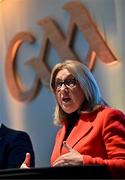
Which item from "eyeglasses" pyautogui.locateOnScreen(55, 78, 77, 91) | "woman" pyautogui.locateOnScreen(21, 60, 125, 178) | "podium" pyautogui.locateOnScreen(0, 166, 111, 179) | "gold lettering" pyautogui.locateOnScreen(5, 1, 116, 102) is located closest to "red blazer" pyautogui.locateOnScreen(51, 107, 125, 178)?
"woman" pyautogui.locateOnScreen(21, 60, 125, 178)

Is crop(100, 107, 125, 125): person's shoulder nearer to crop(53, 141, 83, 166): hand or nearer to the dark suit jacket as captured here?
crop(53, 141, 83, 166): hand

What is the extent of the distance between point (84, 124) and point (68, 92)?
178 millimetres

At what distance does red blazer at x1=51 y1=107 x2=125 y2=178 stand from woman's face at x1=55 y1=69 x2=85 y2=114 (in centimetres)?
8

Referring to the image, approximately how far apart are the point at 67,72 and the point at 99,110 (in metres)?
0.26

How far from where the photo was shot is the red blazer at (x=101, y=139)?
61.9 inches

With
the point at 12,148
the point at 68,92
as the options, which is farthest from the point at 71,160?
the point at 12,148

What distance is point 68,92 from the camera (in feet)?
6.27

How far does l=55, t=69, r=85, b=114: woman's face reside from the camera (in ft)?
6.20

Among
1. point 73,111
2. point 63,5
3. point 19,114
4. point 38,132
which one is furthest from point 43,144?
point 73,111

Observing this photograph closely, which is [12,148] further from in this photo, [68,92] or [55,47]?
[55,47]

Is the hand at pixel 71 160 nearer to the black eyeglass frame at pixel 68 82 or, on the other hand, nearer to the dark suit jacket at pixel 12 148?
the black eyeglass frame at pixel 68 82

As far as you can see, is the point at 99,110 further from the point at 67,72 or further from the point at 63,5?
the point at 63,5

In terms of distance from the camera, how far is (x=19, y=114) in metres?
3.57

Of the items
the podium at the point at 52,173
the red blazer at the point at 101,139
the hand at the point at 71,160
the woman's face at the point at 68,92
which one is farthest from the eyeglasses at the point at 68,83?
the podium at the point at 52,173
